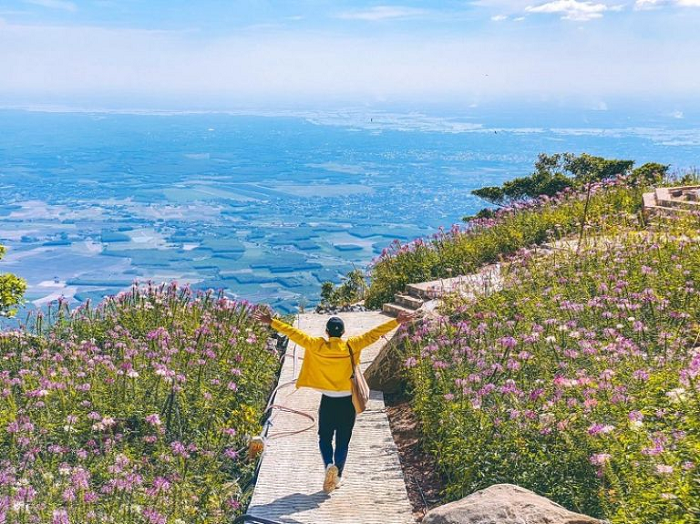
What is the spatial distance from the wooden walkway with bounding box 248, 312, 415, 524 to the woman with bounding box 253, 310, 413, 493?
0.93 ft

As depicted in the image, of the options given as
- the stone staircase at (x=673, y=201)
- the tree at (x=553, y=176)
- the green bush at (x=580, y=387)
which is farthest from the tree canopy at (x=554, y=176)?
the green bush at (x=580, y=387)

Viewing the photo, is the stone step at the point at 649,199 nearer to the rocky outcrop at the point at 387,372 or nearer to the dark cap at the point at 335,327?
the rocky outcrop at the point at 387,372

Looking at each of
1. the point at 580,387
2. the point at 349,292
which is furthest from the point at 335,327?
the point at 349,292

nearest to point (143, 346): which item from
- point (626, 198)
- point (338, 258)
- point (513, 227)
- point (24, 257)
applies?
point (513, 227)

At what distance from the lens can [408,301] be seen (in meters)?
14.4

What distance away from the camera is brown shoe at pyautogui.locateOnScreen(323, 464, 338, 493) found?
6.96m

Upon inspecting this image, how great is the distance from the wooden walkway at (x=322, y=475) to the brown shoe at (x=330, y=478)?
0.09 meters

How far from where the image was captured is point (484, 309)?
10258 millimetres

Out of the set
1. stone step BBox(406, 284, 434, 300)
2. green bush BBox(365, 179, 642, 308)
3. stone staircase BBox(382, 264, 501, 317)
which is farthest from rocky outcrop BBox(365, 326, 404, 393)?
green bush BBox(365, 179, 642, 308)

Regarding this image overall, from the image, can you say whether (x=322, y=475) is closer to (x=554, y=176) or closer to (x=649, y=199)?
(x=649, y=199)

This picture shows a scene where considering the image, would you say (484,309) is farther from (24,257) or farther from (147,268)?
(24,257)

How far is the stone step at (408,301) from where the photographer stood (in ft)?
46.1

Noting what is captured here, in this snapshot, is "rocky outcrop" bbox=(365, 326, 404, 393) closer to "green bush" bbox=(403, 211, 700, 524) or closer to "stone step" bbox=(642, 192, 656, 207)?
"green bush" bbox=(403, 211, 700, 524)

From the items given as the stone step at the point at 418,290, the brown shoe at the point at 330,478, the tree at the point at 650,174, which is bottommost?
the brown shoe at the point at 330,478
